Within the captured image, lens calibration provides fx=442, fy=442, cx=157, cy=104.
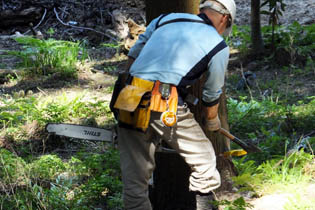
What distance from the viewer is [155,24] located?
3.59 m

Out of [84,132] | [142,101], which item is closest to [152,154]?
[142,101]

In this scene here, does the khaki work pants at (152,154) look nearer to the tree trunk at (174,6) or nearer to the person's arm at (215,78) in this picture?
the person's arm at (215,78)

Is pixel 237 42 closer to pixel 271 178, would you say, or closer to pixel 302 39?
pixel 302 39

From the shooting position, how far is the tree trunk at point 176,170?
13.7ft

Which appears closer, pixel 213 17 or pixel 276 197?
pixel 213 17

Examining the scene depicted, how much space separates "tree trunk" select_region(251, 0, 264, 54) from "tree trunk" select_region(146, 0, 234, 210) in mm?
5177

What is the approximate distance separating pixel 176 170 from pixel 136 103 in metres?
1.24

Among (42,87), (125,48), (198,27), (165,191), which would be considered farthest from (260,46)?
(198,27)

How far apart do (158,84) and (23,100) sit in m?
4.63

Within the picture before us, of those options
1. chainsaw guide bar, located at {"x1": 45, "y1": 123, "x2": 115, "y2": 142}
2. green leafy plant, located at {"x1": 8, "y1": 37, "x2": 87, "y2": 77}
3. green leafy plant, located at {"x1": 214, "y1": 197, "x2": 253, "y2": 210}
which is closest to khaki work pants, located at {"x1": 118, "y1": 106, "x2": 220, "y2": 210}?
green leafy plant, located at {"x1": 214, "y1": 197, "x2": 253, "y2": 210}

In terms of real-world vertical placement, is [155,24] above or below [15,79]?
above

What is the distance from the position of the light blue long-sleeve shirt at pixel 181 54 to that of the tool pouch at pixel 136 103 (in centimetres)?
7

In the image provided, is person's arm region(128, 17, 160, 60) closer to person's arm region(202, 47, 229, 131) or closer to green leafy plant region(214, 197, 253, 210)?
person's arm region(202, 47, 229, 131)

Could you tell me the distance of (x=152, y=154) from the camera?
145 inches
